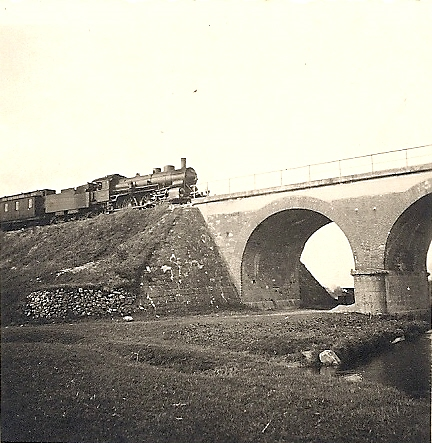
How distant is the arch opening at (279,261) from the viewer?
24344mm

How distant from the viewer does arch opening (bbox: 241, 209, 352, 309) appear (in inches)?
958

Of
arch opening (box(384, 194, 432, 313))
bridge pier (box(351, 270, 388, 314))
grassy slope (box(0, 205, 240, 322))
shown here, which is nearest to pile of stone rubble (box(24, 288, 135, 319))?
grassy slope (box(0, 205, 240, 322))

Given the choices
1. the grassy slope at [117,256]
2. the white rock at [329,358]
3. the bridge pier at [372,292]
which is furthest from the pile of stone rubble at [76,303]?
the bridge pier at [372,292]

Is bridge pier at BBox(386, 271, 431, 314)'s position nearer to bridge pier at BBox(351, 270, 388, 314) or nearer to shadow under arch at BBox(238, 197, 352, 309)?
bridge pier at BBox(351, 270, 388, 314)

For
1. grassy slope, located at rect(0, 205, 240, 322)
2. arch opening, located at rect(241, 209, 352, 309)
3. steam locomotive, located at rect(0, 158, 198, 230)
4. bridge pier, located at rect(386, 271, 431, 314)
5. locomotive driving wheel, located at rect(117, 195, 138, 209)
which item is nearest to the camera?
grassy slope, located at rect(0, 205, 240, 322)

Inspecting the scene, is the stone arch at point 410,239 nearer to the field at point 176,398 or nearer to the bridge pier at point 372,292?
the bridge pier at point 372,292

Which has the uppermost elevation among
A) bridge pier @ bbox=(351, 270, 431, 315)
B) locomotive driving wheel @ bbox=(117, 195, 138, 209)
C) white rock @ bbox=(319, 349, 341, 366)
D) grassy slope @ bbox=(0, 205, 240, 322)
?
locomotive driving wheel @ bbox=(117, 195, 138, 209)

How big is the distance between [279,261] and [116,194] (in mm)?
9714

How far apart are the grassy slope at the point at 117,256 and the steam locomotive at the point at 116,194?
9.22 feet

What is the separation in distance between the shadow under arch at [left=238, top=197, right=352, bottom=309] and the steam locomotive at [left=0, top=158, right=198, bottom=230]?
15.7 feet

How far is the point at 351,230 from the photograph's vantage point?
2105 centimetres

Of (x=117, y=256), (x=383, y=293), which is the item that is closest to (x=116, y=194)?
(x=117, y=256)

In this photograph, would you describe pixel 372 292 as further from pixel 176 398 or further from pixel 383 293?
pixel 176 398

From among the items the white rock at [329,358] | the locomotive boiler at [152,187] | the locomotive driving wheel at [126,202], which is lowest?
the white rock at [329,358]
